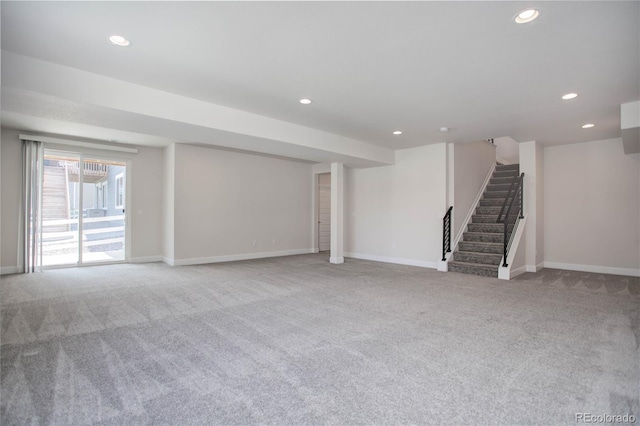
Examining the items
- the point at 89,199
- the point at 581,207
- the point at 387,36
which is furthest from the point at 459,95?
the point at 89,199

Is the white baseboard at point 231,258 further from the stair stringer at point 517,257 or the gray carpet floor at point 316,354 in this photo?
the stair stringer at point 517,257

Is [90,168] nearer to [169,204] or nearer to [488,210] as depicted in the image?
[169,204]

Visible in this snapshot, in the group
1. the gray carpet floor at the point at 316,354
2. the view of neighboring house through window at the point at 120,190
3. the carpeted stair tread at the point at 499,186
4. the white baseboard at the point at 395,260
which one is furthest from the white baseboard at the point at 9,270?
the carpeted stair tread at the point at 499,186

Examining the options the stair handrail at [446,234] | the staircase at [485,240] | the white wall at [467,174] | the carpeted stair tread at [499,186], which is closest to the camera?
the staircase at [485,240]

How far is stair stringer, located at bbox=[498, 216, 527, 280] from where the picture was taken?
5812mm

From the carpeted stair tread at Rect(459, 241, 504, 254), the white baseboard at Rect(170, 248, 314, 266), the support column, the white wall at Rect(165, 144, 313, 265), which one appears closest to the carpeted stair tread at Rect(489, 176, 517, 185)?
the carpeted stair tread at Rect(459, 241, 504, 254)

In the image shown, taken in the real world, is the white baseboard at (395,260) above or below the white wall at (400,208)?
below

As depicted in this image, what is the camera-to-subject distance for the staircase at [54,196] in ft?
21.3

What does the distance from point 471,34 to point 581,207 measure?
593cm

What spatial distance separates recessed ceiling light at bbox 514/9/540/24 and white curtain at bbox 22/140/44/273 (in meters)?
7.91

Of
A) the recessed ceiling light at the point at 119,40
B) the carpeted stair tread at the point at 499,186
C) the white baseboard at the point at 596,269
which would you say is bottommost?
the white baseboard at the point at 596,269

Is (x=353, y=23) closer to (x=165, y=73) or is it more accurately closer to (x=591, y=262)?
(x=165, y=73)

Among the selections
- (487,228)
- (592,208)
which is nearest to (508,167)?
(592,208)
